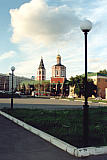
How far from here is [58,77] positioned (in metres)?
108

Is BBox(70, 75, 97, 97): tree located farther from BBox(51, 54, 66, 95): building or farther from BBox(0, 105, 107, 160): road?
BBox(0, 105, 107, 160): road

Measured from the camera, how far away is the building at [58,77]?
320ft

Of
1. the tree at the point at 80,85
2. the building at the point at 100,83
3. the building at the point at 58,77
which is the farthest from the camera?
the building at the point at 58,77

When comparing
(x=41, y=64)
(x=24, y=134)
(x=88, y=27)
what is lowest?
(x=24, y=134)

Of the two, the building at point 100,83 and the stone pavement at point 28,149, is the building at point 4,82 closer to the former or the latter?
the building at point 100,83

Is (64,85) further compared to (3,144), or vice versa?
(64,85)

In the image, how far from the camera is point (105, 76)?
77875mm

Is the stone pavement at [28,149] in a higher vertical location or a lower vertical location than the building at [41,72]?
lower

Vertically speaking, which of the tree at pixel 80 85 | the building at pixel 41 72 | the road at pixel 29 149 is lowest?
the road at pixel 29 149

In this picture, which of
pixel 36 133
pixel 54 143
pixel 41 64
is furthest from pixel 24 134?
pixel 41 64

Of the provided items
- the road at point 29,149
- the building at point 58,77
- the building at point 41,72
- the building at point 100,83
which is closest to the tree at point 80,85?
the building at point 100,83

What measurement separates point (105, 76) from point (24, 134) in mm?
73729

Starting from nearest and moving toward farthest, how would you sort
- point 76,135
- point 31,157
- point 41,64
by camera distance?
point 31,157, point 76,135, point 41,64

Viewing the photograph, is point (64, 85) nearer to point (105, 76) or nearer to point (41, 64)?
point (105, 76)
